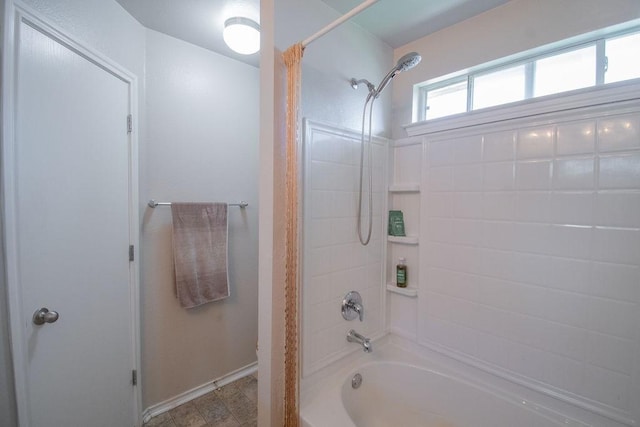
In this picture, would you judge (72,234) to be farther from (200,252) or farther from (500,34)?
(500,34)

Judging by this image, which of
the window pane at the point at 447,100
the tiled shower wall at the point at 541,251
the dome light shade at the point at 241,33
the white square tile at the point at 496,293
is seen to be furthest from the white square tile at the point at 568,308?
the dome light shade at the point at 241,33

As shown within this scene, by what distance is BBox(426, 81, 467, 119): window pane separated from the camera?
5.05 ft

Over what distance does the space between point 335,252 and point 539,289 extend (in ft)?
3.25

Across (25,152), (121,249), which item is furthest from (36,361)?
(25,152)

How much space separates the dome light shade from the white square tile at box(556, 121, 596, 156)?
1.77 meters

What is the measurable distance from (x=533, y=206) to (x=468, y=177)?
321 mm

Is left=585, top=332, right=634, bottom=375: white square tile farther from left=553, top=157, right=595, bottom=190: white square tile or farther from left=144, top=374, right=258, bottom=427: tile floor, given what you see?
left=144, top=374, right=258, bottom=427: tile floor

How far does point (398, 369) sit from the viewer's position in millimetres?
1480

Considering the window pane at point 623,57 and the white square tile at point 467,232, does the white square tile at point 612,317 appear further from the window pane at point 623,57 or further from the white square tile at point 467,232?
the window pane at point 623,57

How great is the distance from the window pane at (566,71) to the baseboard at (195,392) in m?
2.85

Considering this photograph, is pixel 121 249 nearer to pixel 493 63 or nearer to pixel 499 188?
pixel 499 188

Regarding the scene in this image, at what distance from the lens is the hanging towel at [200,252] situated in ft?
5.64

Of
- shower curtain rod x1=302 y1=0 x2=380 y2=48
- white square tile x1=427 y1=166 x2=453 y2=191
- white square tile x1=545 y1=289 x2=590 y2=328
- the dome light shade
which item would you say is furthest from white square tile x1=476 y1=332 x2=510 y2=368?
the dome light shade

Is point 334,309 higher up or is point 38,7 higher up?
point 38,7
